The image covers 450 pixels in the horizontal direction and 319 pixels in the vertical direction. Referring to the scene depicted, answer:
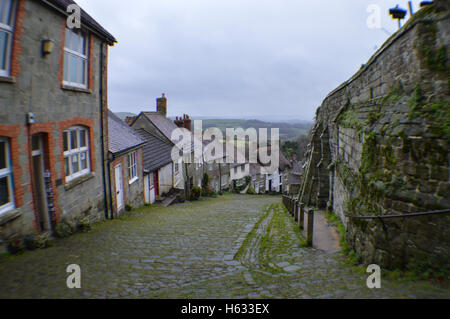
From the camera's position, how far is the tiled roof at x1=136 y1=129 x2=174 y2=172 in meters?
18.5

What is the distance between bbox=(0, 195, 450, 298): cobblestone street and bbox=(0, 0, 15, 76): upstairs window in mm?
3702

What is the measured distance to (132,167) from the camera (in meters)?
14.4

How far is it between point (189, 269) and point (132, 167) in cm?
1013

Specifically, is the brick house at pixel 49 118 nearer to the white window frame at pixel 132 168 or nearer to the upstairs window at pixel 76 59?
the upstairs window at pixel 76 59

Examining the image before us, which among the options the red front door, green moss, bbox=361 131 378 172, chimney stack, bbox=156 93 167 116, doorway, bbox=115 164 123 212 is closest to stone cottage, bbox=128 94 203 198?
chimney stack, bbox=156 93 167 116

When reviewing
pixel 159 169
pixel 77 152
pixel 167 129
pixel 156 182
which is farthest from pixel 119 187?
pixel 167 129

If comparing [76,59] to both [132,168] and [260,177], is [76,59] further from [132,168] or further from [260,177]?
[260,177]

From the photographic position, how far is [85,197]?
879 centimetres

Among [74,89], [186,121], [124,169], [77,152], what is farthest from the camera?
[186,121]

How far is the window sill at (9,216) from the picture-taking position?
5.27m

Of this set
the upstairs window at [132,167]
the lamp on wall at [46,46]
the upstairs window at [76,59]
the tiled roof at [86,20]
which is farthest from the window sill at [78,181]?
the upstairs window at [132,167]

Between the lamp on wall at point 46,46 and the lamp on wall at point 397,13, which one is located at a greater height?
the lamp on wall at point 397,13

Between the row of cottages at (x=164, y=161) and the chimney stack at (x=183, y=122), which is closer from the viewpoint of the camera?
the row of cottages at (x=164, y=161)

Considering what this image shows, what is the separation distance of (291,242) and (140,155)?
10.7 m
